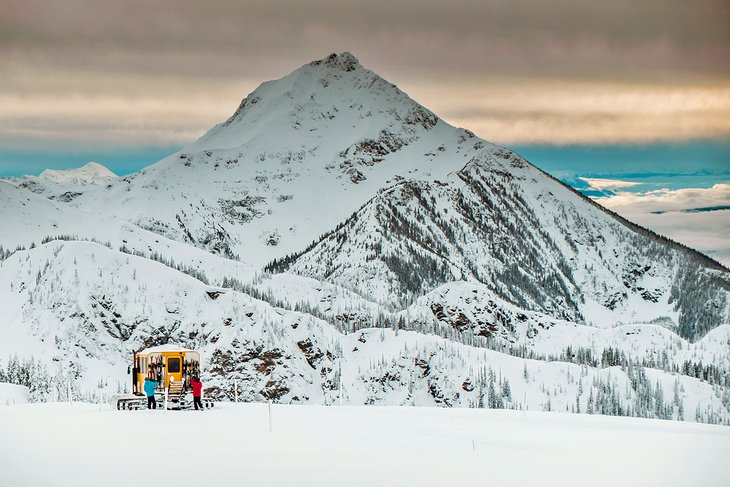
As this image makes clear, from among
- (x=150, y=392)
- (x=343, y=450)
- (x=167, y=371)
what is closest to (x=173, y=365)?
(x=167, y=371)

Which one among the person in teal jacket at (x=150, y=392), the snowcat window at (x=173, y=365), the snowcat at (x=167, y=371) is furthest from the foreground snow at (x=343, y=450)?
the snowcat window at (x=173, y=365)

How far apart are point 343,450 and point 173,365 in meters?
40.8

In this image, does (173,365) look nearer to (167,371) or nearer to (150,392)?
(167,371)

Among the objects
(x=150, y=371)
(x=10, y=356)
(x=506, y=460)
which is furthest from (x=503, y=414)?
(x=10, y=356)

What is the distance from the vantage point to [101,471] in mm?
45625

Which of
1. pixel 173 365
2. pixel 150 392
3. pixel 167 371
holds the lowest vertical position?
pixel 150 392

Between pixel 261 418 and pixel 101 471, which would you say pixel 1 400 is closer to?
pixel 261 418

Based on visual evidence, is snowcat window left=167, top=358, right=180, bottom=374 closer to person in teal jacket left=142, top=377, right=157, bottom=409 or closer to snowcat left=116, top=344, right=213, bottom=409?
snowcat left=116, top=344, right=213, bottom=409

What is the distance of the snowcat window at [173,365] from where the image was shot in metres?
92.2

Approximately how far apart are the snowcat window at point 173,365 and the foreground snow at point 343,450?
39.7 feet

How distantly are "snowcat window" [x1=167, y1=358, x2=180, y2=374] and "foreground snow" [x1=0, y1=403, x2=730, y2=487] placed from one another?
476 inches

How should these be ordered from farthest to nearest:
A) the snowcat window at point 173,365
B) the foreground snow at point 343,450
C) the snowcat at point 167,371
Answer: the snowcat window at point 173,365 < the snowcat at point 167,371 < the foreground snow at point 343,450

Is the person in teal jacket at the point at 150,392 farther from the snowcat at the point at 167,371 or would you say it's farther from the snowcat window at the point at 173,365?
the snowcat window at the point at 173,365

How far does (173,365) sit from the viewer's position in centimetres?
9244
